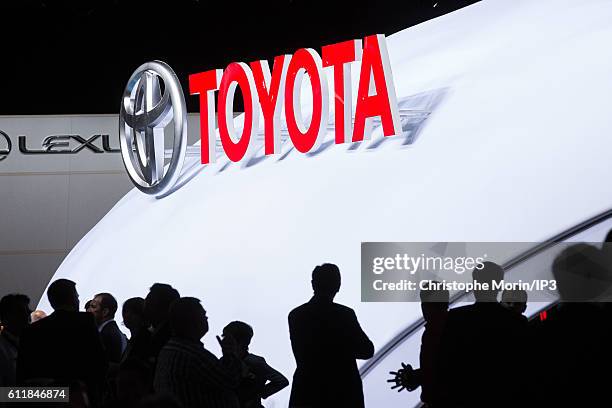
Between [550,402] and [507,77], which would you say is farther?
[507,77]

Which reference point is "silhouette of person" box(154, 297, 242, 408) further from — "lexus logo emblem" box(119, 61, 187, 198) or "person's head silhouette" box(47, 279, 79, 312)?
"lexus logo emblem" box(119, 61, 187, 198)

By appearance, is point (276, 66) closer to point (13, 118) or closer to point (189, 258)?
point (189, 258)

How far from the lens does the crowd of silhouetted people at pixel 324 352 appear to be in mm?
3680

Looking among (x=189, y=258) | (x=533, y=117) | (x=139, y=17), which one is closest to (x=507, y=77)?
(x=533, y=117)

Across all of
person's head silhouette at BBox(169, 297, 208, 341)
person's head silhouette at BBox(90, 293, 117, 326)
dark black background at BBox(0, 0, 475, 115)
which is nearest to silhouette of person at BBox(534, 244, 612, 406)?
person's head silhouette at BBox(169, 297, 208, 341)

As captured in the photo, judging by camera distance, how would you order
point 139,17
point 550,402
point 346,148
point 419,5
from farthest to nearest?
point 139,17 → point 419,5 → point 346,148 → point 550,402

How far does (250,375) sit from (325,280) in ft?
2.38

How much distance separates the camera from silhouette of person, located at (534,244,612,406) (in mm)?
3617

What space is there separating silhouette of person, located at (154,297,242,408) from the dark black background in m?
7.14

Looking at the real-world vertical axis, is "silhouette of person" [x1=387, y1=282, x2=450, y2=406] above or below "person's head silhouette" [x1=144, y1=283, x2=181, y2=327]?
below

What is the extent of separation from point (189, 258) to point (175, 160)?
4.43 ft

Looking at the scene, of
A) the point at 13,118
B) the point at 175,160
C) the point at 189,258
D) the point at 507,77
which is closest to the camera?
the point at 507,77

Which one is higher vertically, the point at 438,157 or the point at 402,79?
the point at 402,79

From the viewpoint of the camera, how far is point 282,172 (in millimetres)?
8461
